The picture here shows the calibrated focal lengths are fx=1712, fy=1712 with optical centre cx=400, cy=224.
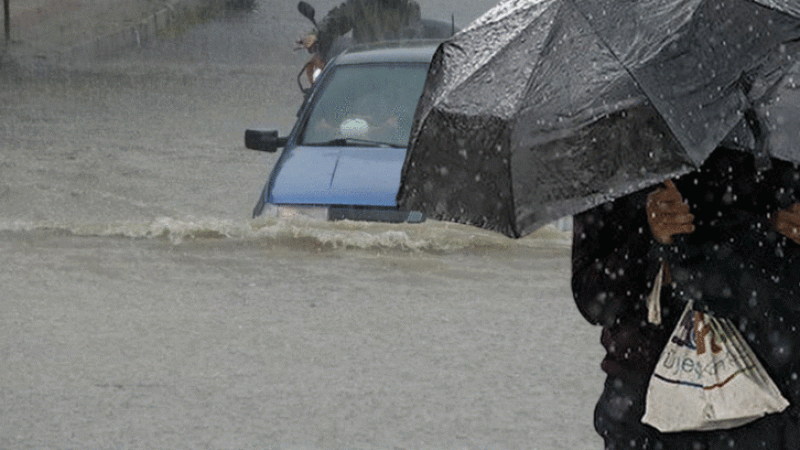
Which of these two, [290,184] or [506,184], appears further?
[290,184]

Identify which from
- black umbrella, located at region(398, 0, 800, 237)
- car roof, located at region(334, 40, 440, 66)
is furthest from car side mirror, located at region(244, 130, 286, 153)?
black umbrella, located at region(398, 0, 800, 237)

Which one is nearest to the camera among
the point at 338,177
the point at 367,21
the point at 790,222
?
the point at 790,222

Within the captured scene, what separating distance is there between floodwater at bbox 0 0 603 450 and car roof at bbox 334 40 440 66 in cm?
128

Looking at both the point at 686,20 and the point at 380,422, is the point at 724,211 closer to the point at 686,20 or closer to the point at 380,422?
the point at 686,20

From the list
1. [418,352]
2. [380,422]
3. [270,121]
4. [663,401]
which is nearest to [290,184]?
[418,352]

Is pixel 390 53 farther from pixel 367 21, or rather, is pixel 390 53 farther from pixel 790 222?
pixel 790 222

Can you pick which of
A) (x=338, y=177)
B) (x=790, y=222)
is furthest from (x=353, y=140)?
(x=790, y=222)

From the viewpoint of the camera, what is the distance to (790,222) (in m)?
4.05

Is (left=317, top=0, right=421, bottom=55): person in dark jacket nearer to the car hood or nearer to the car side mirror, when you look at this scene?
the car side mirror

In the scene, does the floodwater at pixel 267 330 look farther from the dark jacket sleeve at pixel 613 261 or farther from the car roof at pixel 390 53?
the dark jacket sleeve at pixel 613 261

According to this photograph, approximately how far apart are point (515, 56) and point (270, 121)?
14.1 m

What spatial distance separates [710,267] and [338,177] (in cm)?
573

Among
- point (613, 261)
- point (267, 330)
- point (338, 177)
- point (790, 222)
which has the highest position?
point (790, 222)

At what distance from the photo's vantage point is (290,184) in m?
9.76
